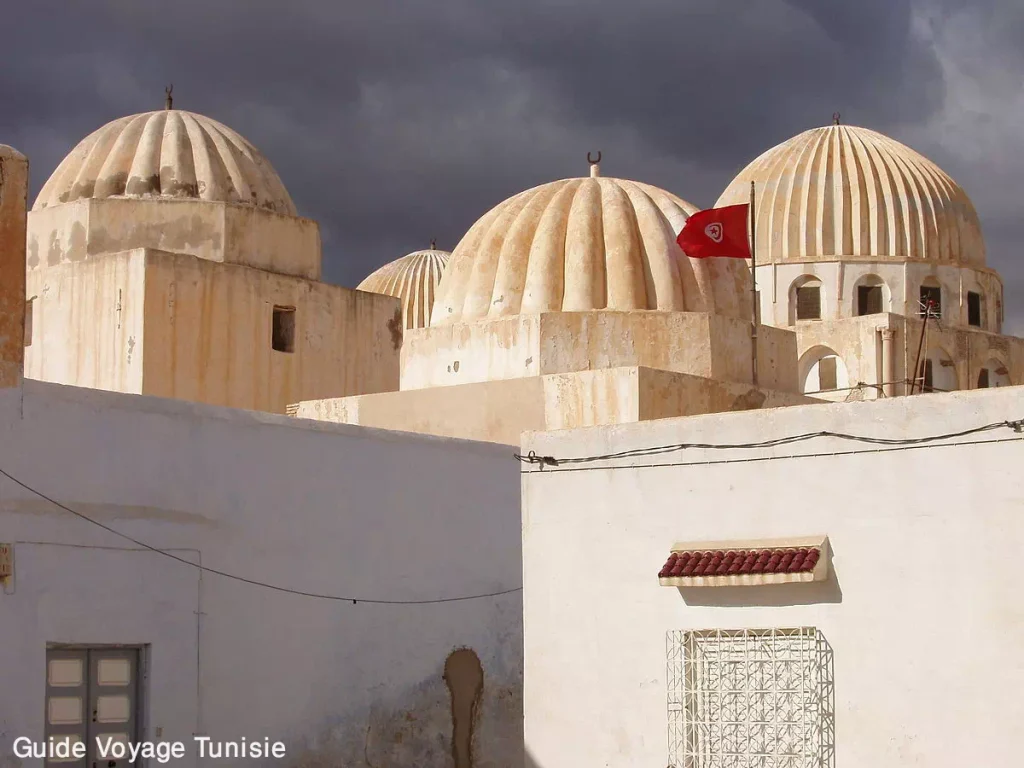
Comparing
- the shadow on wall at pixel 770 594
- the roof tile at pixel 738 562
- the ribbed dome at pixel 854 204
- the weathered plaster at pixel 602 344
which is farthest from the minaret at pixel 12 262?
the ribbed dome at pixel 854 204

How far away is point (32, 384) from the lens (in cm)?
1098

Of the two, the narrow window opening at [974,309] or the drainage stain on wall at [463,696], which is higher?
the narrow window opening at [974,309]

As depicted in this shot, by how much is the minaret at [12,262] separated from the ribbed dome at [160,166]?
6810mm

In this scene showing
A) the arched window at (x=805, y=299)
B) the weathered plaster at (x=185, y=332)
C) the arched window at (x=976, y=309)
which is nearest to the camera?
the weathered plaster at (x=185, y=332)

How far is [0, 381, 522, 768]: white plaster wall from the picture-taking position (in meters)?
11.0

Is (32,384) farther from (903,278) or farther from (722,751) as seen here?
(903,278)

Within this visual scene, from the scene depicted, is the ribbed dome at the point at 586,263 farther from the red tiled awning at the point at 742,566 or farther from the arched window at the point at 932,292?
the arched window at the point at 932,292

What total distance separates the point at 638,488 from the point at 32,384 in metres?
3.90

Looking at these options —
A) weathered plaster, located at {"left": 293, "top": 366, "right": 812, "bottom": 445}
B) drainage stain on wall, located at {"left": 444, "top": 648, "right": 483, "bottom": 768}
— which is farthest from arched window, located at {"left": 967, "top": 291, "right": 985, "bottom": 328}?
drainage stain on wall, located at {"left": 444, "top": 648, "right": 483, "bottom": 768}

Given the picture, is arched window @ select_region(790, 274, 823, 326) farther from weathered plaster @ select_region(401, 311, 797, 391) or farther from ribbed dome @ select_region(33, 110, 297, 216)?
ribbed dome @ select_region(33, 110, 297, 216)

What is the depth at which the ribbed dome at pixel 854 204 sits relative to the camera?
30906 millimetres

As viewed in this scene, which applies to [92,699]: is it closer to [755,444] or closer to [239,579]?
[239,579]

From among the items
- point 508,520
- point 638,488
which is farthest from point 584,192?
point 638,488

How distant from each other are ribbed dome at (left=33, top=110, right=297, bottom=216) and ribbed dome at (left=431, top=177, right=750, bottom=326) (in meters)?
2.51
